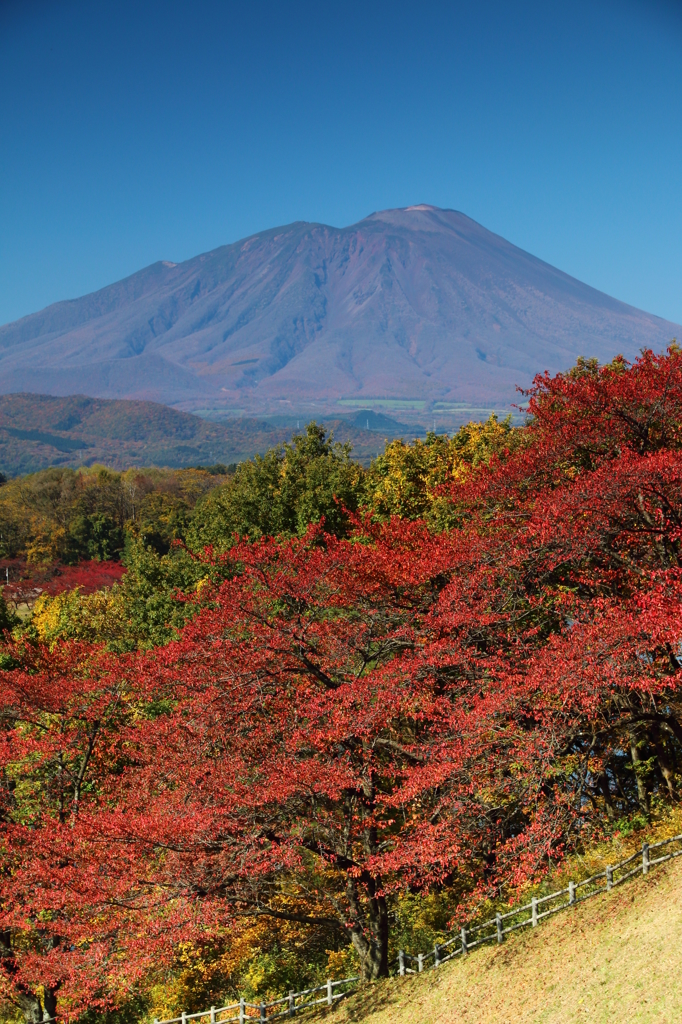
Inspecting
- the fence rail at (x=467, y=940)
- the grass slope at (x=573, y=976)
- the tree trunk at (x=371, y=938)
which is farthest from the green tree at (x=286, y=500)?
the grass slope at (x=573, y=976)

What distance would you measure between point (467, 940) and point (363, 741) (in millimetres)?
4130

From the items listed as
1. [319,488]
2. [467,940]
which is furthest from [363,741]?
[319,488]

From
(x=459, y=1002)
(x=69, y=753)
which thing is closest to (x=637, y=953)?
(x=459, y=1002)

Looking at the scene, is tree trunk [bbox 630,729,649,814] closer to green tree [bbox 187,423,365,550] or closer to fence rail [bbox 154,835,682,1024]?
fence rail [bbox 154,835,682,1024]

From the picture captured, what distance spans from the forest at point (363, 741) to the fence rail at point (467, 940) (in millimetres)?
506

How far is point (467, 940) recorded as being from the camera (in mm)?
13641

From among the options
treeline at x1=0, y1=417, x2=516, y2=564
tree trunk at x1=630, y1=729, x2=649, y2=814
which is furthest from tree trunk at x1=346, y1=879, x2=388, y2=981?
treeline at x1=0, y1=417, x2=516, y2=564

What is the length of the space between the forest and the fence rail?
0.51 meters

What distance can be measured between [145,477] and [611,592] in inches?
3230

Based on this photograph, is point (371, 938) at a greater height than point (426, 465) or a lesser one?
lesser

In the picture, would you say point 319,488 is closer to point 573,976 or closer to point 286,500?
point 286,500

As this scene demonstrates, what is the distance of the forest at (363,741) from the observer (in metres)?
11.8

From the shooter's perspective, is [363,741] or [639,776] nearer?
[363,741]

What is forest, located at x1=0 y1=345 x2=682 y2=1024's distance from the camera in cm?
1184
